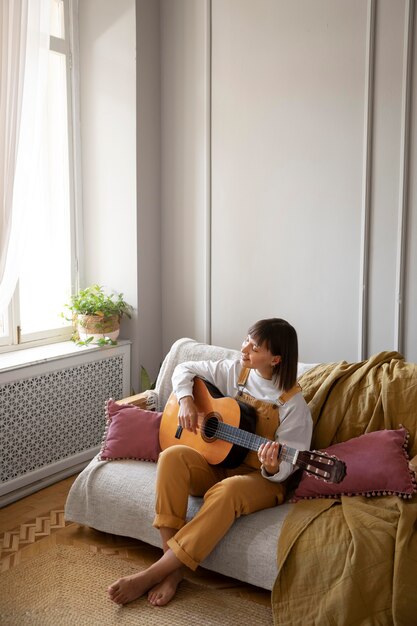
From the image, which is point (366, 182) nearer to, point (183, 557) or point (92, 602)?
point (183, 557)

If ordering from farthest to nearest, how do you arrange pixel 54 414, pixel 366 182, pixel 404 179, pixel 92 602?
pixel 54 414, pixel 366 182, pixel 404 179, pixel 92 602

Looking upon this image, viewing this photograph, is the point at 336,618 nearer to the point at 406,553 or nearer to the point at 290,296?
the point at 406,553

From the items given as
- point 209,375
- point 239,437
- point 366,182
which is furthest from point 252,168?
point 239,437

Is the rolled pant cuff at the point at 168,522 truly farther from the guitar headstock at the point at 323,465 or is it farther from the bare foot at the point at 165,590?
the guitar headstock at the point at 323,465

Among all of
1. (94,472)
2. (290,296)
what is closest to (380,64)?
(290,296)

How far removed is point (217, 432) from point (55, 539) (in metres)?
0.88

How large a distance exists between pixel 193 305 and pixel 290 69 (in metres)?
1.36

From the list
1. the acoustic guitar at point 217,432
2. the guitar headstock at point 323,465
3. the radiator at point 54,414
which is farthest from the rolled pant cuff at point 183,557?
the radiator at point 54,414

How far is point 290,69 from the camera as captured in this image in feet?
11.1

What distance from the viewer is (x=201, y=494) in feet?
8.27

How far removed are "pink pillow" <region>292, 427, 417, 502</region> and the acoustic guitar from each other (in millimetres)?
255

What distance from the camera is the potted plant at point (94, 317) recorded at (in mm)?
3625

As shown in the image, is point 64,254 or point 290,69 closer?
point 290,69

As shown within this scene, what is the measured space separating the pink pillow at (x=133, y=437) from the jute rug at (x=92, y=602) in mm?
408
